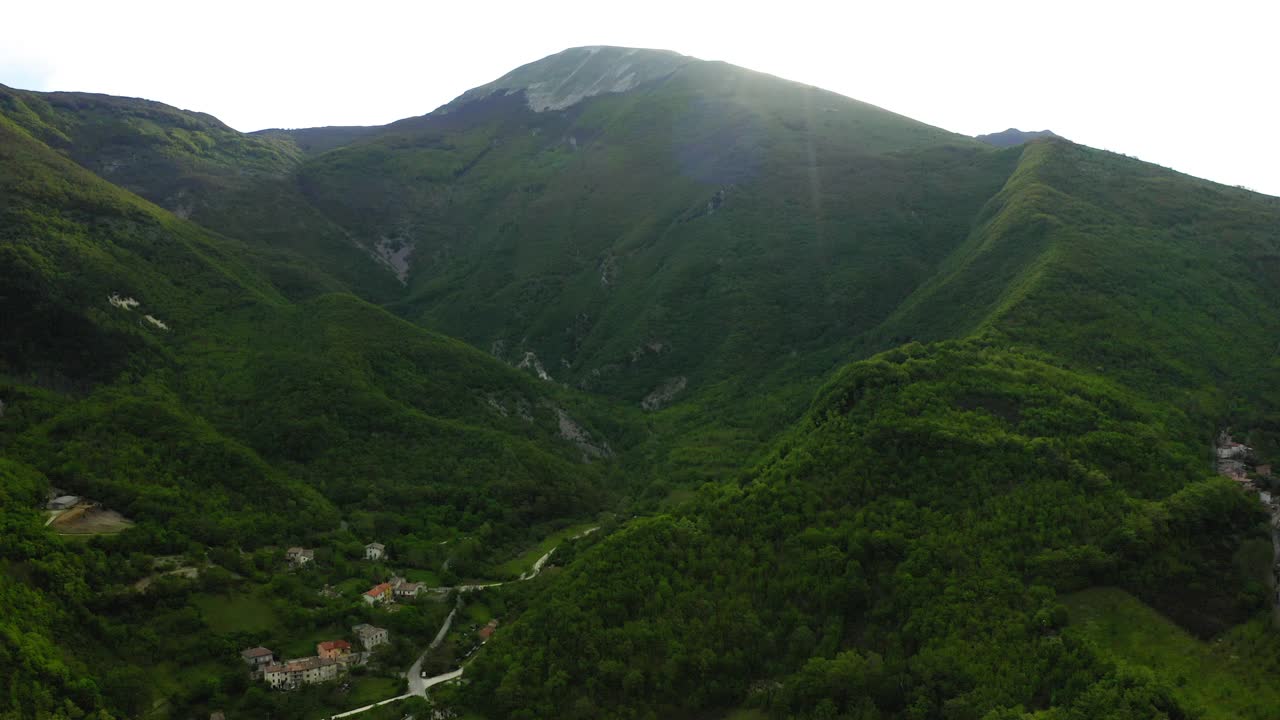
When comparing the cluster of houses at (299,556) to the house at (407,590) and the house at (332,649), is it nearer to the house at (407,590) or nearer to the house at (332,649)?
the house at (407,590)

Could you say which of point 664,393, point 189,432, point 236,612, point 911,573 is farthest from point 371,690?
point 664,393

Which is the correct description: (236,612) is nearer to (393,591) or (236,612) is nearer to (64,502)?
(393,591)

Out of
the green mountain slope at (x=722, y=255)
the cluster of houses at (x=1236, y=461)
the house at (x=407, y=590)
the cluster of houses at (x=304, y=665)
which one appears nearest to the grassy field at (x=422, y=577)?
the house at (x=407, y=590)

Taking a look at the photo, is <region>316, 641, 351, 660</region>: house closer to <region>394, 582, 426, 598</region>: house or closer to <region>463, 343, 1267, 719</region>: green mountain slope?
<region>394, 582, 426, 598</region>: house

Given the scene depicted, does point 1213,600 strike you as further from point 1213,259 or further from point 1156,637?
point 1213,259

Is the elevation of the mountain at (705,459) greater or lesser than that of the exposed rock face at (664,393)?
greater

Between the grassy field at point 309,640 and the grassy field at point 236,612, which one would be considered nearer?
the grassy field at point 309,640

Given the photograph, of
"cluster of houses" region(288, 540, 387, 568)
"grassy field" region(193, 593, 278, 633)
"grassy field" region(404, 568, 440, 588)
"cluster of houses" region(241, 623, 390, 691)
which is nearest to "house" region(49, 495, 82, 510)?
"grassy field" region(193, 593, 278, 633)
